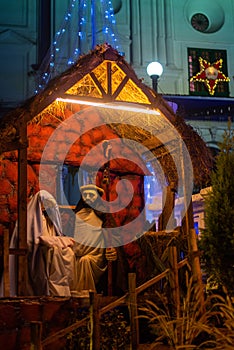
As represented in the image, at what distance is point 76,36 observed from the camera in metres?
21.2

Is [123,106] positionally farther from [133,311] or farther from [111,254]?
[133,311]

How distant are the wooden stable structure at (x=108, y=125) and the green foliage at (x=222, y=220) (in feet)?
3.48

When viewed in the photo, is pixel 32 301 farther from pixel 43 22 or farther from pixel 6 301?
pixel 43 22

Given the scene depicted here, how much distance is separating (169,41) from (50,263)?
1596cm

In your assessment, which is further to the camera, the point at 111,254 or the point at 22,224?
the point at 111,254

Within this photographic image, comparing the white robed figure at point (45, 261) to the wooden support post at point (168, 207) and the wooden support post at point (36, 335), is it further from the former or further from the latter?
the wooden support post at point (36, 335)

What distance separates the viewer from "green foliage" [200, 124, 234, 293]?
7.35 metres

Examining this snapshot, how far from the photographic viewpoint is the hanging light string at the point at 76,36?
1998 cm

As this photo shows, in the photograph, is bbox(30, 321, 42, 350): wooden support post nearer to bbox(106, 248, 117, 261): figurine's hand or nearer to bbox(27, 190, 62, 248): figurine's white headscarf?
bbox(27, 190, 62, 248): figurine's white headscarf

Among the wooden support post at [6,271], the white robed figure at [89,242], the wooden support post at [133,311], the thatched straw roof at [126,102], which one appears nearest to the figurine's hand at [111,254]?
the white robed figure at [89,242]

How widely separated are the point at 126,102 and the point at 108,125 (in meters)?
2.19

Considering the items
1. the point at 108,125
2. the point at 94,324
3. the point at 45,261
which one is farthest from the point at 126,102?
the point at 94,324

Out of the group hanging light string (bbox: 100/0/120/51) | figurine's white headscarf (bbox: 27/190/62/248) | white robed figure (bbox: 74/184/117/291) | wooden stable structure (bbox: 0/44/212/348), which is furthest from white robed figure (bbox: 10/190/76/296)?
hanging light string (bbox: 100/0/120/51)

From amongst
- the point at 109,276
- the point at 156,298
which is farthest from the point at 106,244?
the point at 156,298
